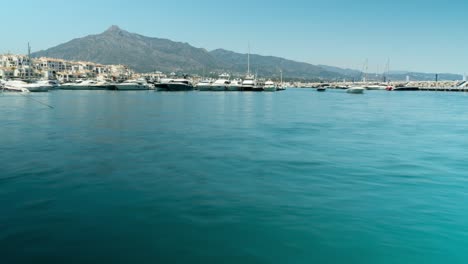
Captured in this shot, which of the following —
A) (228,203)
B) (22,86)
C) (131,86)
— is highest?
(131,86)

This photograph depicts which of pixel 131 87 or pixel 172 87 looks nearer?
pixel 172 87

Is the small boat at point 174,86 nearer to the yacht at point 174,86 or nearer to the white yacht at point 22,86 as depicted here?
the yacht at point 174,86

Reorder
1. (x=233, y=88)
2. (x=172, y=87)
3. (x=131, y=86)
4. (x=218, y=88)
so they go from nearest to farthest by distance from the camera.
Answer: (x=172, y=87) → (x=131, y=86) → (x=233, y=88) → (x=218, y=88)

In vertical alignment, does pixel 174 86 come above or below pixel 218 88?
above

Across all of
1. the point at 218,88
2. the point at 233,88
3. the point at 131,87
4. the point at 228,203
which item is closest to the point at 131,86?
the point at 131,87

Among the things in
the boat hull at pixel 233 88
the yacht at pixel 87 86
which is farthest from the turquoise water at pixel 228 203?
the yacht at pixel 87 86

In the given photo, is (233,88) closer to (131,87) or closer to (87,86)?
(131,87)

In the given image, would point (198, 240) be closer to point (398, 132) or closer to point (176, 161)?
point (176, 161)

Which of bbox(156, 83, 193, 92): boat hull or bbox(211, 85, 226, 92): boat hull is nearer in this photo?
bbox(156, 83, 193, 92): boat hull

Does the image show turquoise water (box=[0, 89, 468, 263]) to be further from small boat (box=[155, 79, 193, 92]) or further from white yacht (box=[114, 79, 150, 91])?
white yacht (box=[114, 79, 150, 91])

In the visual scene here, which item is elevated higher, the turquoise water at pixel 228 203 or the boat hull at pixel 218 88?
the boat hull at pixel 218 88

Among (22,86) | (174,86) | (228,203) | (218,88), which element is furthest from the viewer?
(218,88)

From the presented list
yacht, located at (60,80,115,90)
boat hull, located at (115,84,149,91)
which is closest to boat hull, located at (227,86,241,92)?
boat hull, located at (115,84,149,91)

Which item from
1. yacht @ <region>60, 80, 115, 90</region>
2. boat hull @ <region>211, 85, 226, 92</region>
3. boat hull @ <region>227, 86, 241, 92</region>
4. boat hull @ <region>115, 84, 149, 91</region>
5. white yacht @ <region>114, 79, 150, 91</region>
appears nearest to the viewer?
white yacht @ <region>114, 79, 150, 91</region>
